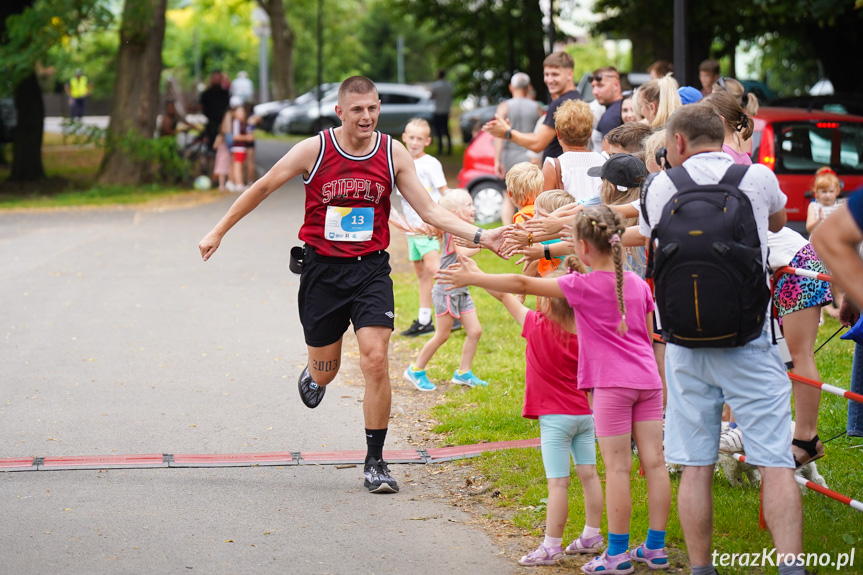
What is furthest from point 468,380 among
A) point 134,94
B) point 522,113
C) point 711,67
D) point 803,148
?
point 134,94

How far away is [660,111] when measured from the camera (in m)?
6.62

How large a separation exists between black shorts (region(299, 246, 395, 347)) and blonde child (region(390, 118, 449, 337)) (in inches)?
109

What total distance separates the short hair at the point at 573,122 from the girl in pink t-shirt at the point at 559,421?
216 centimetres

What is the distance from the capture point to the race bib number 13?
5.67 meters

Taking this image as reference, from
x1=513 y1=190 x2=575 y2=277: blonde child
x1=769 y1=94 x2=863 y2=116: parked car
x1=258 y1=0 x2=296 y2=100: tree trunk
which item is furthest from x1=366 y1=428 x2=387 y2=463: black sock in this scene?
x1=258 y1=0 x2=296 y2=100: tree trunk

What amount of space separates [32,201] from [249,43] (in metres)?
50.2

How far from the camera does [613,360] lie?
4344 mm

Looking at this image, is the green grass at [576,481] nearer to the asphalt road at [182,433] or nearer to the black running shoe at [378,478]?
the asphalt road at [182,433]

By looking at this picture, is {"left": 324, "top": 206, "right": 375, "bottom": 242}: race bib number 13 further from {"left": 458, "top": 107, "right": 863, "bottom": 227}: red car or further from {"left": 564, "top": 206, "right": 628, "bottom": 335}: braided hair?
{"left": 458, "top": 107, "right": 863, "bottom": 227}: red car

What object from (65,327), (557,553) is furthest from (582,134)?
(65,327)

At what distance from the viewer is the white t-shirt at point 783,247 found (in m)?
5.28

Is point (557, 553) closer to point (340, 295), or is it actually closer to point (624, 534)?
point (624, 534)

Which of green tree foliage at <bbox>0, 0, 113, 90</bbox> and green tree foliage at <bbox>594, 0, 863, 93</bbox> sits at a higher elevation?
green tree foliage at <bbox>594, 0, 863, 93</bbox>

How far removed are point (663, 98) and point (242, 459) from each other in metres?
Result: 3.45
